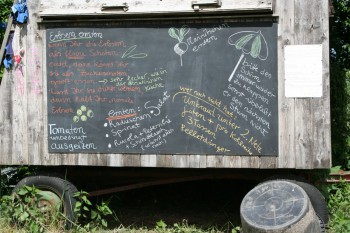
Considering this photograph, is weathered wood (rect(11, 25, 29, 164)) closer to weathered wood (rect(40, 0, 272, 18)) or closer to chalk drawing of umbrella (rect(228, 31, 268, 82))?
weathered wood (rect(40, 0, 272, 18))

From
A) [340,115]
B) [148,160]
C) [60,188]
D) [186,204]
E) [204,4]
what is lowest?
[186,204]

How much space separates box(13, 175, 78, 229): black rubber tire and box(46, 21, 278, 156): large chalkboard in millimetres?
403

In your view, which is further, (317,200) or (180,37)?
(180,37)

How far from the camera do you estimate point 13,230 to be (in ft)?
23.0

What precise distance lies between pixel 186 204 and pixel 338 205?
2283 millimetres

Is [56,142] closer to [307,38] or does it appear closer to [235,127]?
[235,127]

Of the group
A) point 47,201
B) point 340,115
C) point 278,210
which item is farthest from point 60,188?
point 340,115

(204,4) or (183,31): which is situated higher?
(204,4)

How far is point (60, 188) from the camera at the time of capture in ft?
23.4

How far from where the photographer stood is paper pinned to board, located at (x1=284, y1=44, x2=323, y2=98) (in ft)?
20.8

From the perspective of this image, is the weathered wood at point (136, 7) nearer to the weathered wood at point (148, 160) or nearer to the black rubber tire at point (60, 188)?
the weathered wood at point (148, 160)

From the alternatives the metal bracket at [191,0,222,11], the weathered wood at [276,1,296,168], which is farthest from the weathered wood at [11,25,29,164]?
the weathered wood at [276,1,296,168]

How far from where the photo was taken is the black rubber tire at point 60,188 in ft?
23.1

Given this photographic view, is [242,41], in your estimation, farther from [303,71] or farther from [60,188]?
[60,188]
